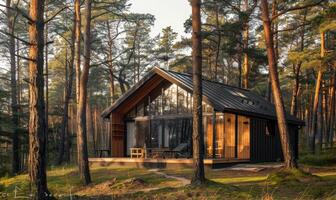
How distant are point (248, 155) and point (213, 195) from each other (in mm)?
10972

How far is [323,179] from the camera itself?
553 inches

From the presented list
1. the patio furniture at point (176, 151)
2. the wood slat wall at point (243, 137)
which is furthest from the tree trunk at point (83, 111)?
the wood slat wall at point (243, 137)

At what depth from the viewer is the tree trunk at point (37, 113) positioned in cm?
934

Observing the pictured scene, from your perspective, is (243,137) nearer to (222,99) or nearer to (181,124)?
(222,99)

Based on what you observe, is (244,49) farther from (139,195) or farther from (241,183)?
(139,195)

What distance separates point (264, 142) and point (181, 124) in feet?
14.8

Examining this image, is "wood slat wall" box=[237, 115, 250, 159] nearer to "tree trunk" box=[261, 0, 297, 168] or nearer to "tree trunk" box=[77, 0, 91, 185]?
"tree trunk" box=[261, 0, 297, 168]

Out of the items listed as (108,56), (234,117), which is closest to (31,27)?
(234,117)

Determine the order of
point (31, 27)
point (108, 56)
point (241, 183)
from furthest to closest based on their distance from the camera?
point (108, 56) < point (241, 183) < point (31, 27)

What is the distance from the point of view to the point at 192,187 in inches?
474

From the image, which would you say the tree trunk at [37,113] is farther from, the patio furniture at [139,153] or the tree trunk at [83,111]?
the patio furniture at [139,153]

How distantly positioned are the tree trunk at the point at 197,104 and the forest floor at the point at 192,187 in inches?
18.2

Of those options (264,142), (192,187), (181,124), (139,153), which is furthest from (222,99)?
(192,187)

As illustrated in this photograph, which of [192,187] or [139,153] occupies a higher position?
[139,153]
